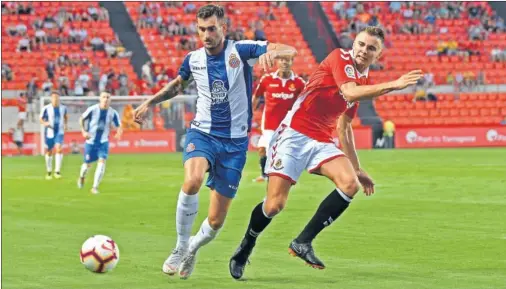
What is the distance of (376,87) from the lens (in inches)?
338

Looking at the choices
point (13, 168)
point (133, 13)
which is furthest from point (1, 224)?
point (133, 13)

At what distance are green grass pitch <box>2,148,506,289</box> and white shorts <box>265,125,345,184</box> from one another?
2.98ft

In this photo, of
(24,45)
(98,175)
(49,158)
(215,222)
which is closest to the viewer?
(215,222)

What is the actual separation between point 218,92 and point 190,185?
0.93 meters

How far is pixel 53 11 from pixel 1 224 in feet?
95.8

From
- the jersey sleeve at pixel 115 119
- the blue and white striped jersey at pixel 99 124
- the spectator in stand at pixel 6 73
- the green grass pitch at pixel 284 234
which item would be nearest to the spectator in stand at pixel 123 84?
the spectator in stand at pixel 6 73

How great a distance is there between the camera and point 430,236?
12406mm

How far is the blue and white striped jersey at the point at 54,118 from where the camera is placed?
26.7 meters

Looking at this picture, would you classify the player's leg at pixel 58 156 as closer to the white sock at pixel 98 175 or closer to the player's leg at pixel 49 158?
the player's leg at pixel 49 158

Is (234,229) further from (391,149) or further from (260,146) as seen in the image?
(391,149)

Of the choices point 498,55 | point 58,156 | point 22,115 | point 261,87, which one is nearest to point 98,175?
point 261,87

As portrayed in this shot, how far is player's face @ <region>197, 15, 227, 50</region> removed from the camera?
9570mm

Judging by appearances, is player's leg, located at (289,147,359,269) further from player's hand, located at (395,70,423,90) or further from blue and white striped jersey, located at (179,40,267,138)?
player's hand, located at (395,70,423,90)

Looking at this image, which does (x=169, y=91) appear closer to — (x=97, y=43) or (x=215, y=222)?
(x=215, y=222)
